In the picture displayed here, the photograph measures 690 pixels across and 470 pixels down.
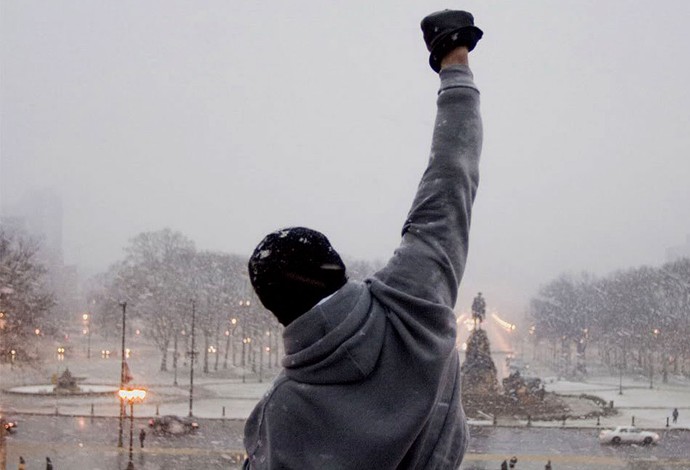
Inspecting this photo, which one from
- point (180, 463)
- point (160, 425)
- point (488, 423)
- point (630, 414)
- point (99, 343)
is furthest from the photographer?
point (99, 343)

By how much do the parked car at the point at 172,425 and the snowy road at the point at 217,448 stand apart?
558 millimetres

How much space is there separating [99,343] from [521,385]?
2249 inches

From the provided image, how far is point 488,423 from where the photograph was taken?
36.5 meters

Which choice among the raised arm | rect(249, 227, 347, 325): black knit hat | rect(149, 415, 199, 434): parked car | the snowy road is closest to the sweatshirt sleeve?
the raised arm

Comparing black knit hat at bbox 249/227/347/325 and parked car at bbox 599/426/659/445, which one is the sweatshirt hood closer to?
black knit hat at bbox 249/227/347/325

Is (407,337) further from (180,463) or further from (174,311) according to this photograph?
(174,311)

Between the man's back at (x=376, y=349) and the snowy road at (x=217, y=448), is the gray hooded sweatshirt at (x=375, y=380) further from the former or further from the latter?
the snowy road at (x=217, y=448)

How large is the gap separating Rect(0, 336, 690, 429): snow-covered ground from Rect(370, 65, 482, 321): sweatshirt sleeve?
31.6 m

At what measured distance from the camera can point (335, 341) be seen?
143 cm

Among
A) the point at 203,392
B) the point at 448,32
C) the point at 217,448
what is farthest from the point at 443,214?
the point at 203,392

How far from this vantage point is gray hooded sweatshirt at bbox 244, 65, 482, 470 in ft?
4.73

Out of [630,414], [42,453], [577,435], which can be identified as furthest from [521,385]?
[42,453]

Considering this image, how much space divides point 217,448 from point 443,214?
28.0 m

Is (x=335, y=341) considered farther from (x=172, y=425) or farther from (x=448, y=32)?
(x=172, y=425)
